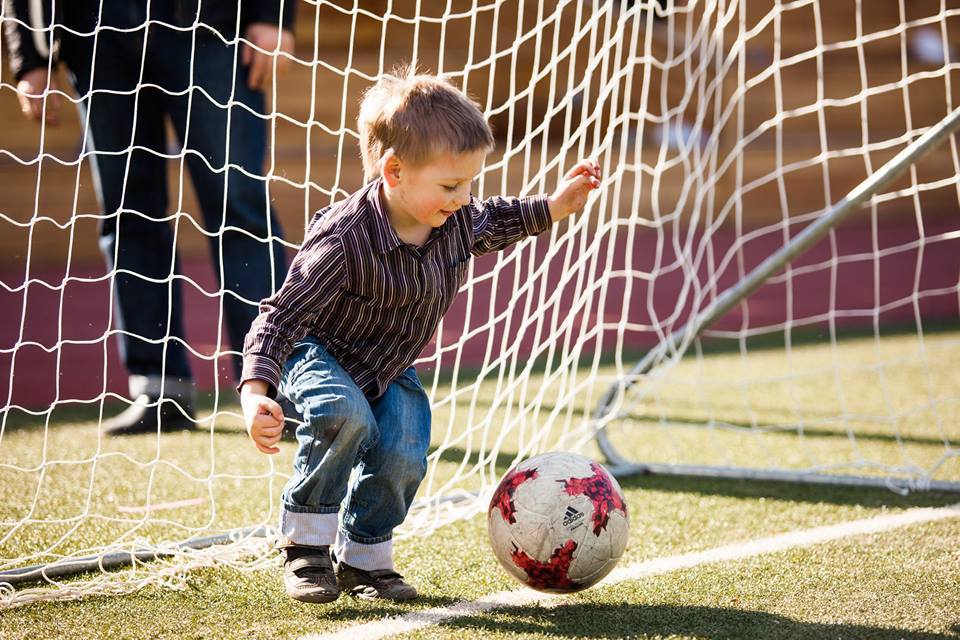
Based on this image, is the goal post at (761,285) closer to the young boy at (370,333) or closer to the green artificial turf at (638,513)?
the green artificial turf at (638,513)

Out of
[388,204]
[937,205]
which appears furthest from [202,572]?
[937,205]

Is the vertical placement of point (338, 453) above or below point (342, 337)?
below

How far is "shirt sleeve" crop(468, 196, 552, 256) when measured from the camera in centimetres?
255

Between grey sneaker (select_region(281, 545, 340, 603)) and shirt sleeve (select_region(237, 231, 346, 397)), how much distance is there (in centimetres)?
38

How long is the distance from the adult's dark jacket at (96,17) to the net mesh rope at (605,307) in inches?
7.0

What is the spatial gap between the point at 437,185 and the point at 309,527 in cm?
77

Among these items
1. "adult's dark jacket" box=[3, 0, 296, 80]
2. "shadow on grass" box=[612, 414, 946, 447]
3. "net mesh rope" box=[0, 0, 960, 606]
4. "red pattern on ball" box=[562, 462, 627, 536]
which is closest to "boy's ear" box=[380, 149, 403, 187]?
"net mesh rope" box=[0, 0, 960, 606]

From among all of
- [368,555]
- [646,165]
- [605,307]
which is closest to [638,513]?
[368,555]

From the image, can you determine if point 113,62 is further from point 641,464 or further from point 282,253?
point 641,464

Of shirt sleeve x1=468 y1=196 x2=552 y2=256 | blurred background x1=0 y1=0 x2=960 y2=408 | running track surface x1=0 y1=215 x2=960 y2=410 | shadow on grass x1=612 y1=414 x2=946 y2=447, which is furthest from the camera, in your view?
blurred background x1=0 y1=0 x2=960 y2=408

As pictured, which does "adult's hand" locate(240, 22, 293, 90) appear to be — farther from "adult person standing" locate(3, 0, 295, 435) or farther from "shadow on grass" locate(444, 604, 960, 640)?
"shadow on grass" locate(444, 604, 960, 640)

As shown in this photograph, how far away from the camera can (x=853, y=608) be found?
2242 mm

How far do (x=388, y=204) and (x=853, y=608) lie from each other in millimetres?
1272

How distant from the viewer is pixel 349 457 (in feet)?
7.48
